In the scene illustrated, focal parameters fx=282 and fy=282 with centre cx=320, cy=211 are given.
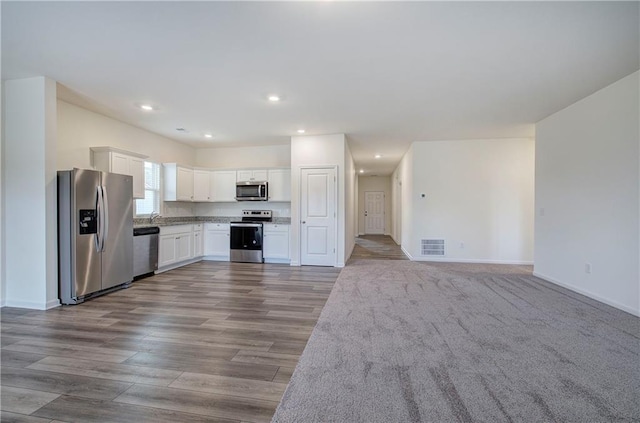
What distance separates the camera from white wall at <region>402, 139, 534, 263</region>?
605cm

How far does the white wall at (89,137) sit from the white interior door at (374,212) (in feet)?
30.6

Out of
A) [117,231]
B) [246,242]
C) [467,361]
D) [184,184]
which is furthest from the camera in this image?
[246,242]

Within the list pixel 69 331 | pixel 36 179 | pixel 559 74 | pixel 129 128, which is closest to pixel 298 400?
pixel 69 331

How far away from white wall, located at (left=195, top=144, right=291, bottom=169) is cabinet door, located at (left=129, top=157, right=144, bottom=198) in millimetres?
2131

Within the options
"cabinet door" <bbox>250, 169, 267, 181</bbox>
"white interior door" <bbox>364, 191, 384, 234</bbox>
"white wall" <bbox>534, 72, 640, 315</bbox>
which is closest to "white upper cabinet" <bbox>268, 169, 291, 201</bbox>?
"cabinet door" <bbox>250, 169, 267, 181</bbox>

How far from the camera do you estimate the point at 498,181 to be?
6.12m

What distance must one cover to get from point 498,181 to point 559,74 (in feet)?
10.7

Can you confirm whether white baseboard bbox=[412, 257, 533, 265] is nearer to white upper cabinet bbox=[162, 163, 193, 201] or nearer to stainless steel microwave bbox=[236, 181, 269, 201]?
stainless steel microwave bbox=[236, 181, 269, 201]

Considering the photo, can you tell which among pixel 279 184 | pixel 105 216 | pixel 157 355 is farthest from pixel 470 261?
pixel 105 216

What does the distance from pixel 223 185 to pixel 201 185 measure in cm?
50

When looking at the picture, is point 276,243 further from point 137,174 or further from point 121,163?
point 121,163

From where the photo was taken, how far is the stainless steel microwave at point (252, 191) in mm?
6316

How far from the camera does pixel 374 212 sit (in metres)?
13.3

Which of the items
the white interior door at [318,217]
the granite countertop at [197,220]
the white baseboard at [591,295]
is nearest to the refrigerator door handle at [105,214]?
the granite countertop at [197,220]
